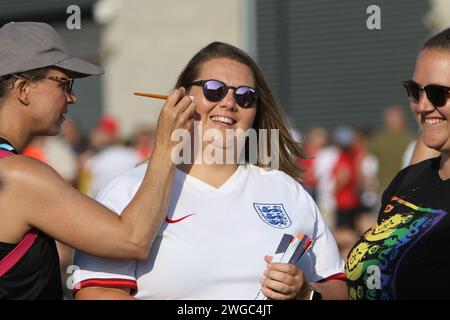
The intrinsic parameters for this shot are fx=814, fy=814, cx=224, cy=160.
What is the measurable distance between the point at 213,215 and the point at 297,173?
2.13 feet

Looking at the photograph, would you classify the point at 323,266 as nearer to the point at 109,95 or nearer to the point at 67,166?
the point at 67,166

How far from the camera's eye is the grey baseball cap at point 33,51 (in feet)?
9.61

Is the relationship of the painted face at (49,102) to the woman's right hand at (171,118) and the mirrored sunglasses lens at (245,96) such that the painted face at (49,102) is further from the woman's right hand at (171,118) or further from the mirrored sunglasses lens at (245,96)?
the mirrored sunglasses lens at (245,96)

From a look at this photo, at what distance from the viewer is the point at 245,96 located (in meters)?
3.40

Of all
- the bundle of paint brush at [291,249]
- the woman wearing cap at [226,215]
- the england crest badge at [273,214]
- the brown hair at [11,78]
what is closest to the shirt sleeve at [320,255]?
the woman wearing cap at [226,215]

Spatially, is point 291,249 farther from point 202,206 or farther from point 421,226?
point 421,226

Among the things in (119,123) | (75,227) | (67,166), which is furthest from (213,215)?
(119,123)

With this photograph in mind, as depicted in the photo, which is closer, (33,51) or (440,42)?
(33,51)

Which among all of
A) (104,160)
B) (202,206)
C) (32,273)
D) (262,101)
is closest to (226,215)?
(202,206)

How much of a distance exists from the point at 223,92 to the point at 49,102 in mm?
741

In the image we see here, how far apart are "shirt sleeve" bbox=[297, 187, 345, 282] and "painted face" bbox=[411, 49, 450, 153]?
561 mm

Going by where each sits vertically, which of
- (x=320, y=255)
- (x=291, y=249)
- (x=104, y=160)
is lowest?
(x=104, y=160)

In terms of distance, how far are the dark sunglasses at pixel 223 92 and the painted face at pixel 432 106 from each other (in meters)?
0.68

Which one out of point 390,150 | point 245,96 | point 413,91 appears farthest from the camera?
point 390,150
